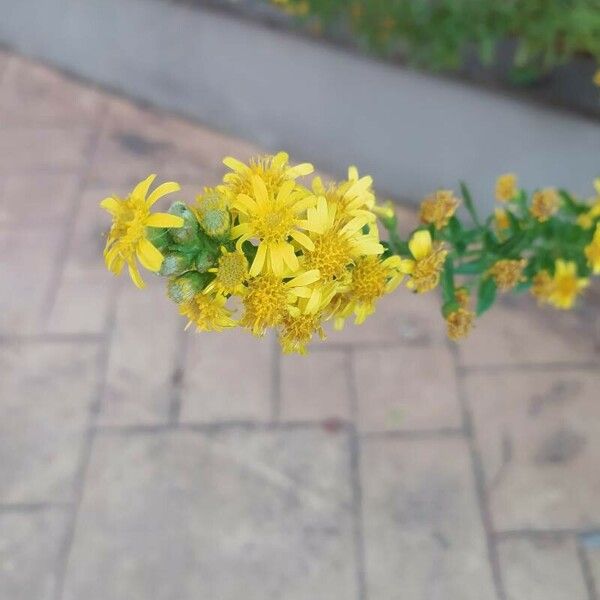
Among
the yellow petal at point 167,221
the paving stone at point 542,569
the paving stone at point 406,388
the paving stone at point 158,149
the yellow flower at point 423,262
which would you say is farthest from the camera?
the paving stone at point 158,149

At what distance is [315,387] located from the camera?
1975 mm

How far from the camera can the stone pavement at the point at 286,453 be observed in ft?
5.50

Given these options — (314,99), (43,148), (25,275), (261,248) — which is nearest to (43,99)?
(43,148)

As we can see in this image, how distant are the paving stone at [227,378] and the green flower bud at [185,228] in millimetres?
1117

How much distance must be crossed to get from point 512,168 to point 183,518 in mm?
1313

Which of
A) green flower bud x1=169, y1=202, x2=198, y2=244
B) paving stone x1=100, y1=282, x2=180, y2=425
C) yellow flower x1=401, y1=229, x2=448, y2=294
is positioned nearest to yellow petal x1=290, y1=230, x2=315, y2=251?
green flower bud x1=169, y1=202, x2=198, y2=244

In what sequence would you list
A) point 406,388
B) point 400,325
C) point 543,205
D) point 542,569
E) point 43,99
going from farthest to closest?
point 43,99, point 400,325, point 406,388, point 542,569, point 543,205

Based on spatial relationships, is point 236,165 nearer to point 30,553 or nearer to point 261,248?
point 261,248

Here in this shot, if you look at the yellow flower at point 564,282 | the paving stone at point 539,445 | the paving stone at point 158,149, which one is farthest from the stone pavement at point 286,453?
the yellow flower at point 564,282

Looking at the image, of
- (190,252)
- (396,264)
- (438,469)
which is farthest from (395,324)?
(190,252)

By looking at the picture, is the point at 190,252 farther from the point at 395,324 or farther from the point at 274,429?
the point at 395,324

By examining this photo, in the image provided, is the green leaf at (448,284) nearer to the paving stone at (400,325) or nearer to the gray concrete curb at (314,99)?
the paving stone at (400,325)

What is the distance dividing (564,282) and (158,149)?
1650mm

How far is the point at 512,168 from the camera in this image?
216 centimetres
